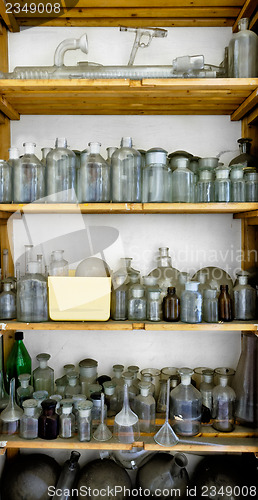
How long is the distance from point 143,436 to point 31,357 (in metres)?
0.69

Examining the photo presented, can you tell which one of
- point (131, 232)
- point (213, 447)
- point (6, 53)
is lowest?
point (213, 447)

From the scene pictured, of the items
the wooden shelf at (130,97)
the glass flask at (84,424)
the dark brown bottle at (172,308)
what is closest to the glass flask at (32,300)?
the glass flask at (84,424)

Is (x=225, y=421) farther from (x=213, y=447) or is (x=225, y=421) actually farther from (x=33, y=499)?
(x=33, y=499)

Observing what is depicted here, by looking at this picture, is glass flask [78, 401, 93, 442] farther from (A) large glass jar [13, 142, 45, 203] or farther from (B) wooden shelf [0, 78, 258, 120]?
(B) wooden shelf [0, 78, 258, 120]

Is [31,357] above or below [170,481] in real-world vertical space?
above

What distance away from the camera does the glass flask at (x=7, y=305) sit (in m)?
1.60

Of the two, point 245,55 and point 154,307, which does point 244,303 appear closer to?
point 154,307

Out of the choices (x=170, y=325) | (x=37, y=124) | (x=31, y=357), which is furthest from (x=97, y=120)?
(x=31, y=357)

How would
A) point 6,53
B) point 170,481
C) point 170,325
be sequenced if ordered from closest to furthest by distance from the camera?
point 170,325 < point 170,481 < point 6,53

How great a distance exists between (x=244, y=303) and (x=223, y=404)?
17.3 inches

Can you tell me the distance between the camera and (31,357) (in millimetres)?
1939

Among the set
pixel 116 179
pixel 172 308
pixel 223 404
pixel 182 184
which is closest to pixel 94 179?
pixel 116 179

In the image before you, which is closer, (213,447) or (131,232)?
(213,447)

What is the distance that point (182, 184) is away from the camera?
1.61 meters
